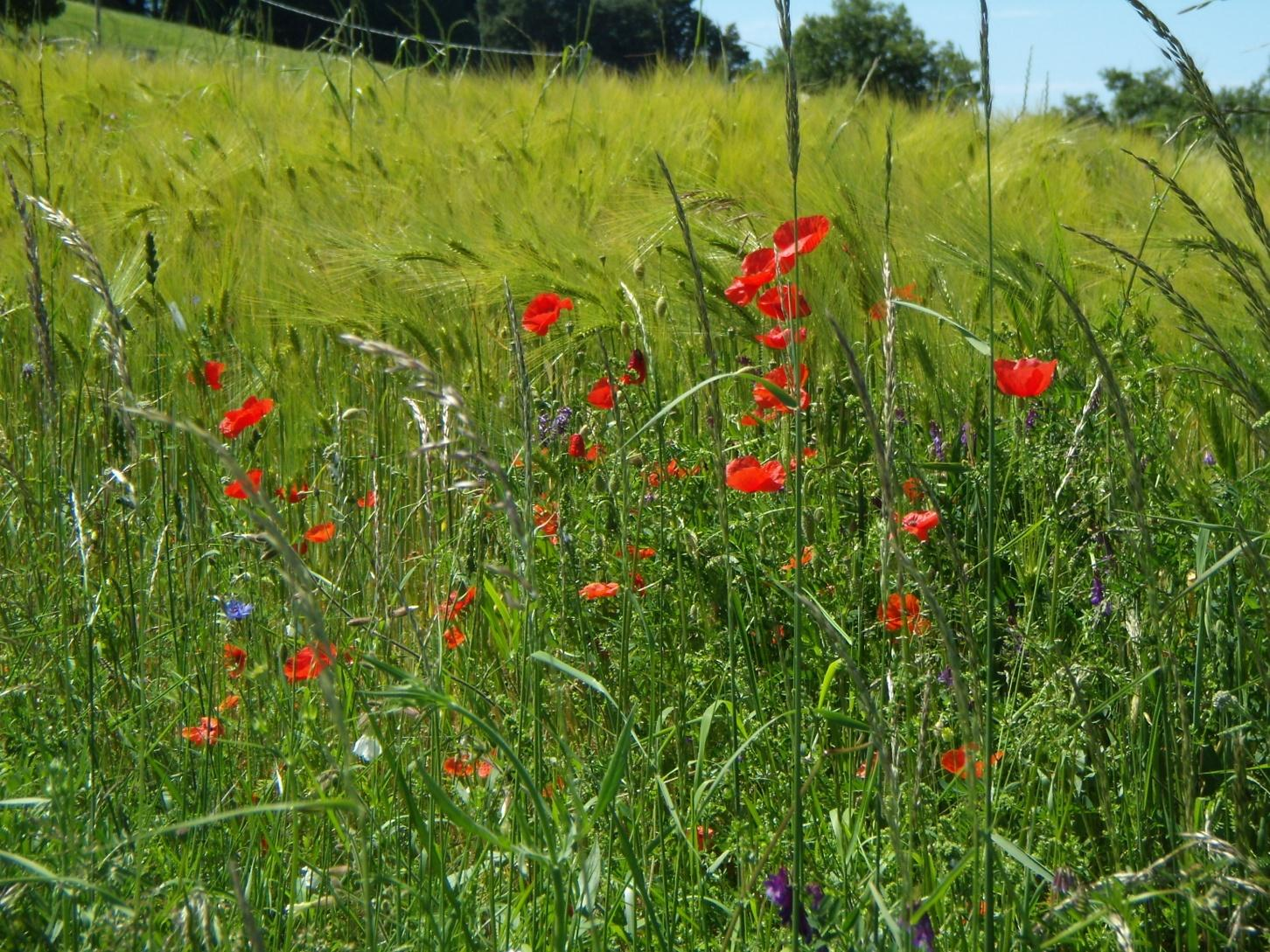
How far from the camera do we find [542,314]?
184 cm

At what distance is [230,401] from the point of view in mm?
2412

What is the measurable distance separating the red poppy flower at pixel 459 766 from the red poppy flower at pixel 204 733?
0.23m

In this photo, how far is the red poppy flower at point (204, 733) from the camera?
118cm

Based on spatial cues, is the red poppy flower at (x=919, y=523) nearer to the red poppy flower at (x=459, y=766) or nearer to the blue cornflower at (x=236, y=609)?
the red poppy flower at (x=459, y=766)

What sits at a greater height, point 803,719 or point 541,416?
point 541,416

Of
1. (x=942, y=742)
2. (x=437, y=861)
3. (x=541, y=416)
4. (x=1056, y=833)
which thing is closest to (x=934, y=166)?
(x=541, y=416)

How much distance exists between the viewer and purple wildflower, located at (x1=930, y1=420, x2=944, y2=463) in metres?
1.85

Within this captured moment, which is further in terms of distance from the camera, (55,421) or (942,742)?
(942,742)

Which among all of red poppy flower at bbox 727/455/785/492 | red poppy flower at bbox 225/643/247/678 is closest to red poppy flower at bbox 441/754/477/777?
red poppy flower at bbox 225/643/247/678

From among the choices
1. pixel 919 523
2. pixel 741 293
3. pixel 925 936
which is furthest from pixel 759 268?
pixel 925 936

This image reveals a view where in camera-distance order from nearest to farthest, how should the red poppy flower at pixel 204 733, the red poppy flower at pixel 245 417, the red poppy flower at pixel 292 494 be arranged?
the red poppy flower at pixel 204 733
the red poppy flower at pixel 245 417
the red poppy flower at pixel 292 494

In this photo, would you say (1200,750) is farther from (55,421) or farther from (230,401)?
(230,401)

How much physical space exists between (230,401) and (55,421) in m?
1.26

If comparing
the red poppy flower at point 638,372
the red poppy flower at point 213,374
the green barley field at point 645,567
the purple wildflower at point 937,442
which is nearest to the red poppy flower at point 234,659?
the green barley field at point 645,567
